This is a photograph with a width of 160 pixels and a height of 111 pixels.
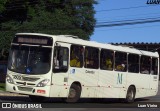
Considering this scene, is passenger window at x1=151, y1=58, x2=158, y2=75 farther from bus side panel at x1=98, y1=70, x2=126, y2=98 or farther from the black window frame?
the black window frame

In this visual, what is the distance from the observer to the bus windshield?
20209 mm

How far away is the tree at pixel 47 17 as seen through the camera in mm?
48844

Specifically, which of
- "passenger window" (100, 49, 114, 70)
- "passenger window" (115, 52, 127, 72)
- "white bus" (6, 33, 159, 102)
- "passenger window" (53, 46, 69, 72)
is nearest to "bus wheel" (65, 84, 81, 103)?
"white bus" (6, 33, 159, 102)

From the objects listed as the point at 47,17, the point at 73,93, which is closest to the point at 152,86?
the point at 73,93

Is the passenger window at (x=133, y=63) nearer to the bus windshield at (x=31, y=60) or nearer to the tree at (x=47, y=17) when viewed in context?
the bus windshield at (x=31, y=60)

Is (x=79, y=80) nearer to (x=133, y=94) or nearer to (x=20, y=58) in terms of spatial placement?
(x=20, y=58)

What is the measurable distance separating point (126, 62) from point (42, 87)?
6.66 metres

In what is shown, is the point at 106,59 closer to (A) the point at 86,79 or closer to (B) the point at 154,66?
(A) the point at 86,79

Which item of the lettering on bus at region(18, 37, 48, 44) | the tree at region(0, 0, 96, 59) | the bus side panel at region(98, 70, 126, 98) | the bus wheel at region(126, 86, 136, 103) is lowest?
the bus wheel at region(126, 86, 136, 103)

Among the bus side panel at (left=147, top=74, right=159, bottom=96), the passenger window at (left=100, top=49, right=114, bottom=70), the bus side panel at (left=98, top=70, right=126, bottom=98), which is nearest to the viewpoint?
the passenger window at (left=100, top=49, right=114, bottom=70)

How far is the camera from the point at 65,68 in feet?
68.5

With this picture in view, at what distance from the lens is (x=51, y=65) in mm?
20156

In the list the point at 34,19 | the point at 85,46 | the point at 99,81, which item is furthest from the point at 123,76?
the point at 34,19

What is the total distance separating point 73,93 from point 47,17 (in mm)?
27987
